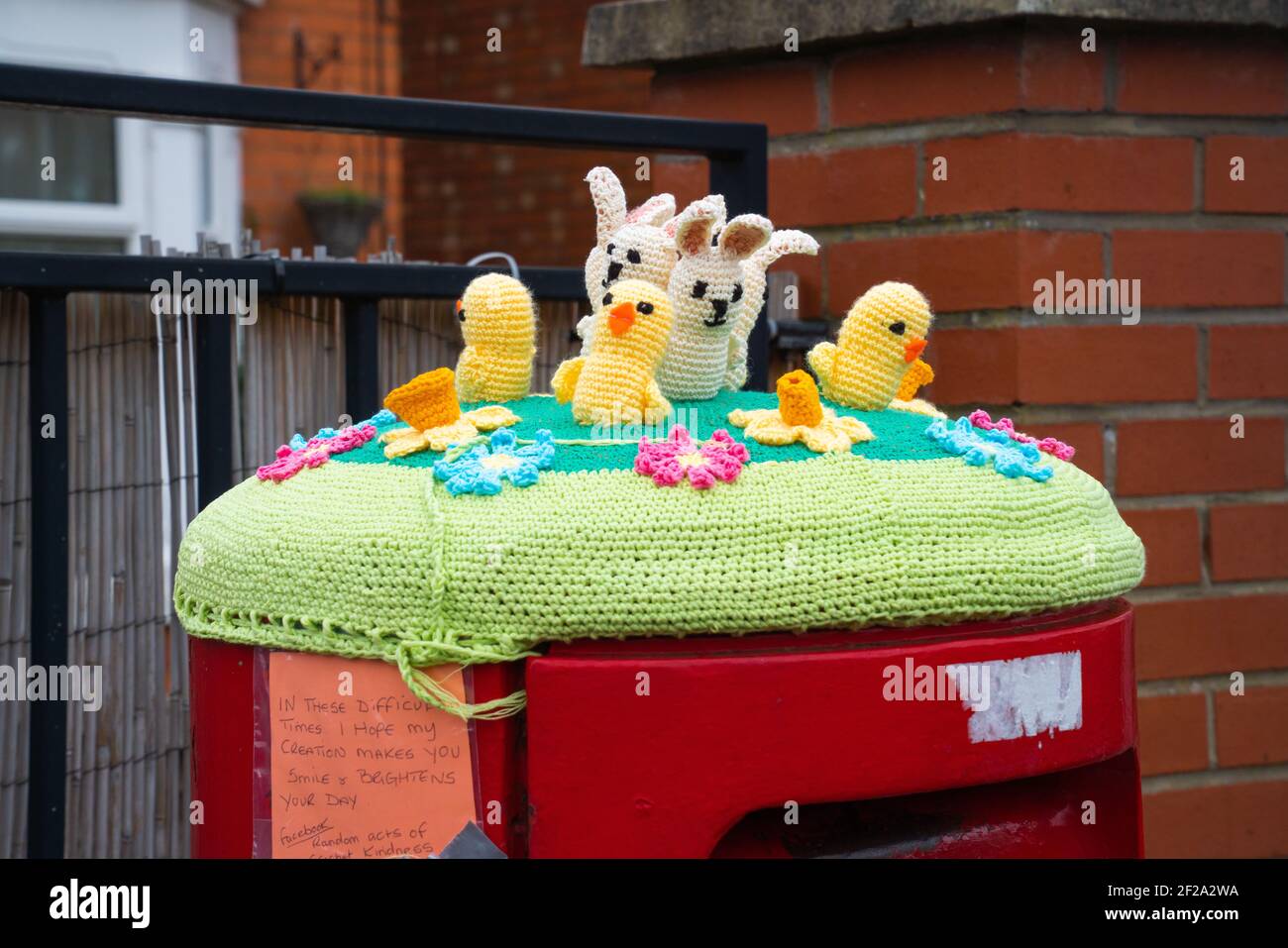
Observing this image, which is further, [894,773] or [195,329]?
[195,329]

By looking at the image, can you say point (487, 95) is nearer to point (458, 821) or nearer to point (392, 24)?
point (392, 24)

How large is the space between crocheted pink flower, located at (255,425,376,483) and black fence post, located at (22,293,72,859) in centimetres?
67

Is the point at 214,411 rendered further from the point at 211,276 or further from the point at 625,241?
the point at 625,241

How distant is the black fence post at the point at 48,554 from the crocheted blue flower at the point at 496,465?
0.95 metres

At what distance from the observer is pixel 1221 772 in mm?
2559

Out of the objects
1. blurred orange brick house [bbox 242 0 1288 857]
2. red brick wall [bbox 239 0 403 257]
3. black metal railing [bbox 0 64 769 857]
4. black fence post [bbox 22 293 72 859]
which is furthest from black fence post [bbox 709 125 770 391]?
red brick wall [bbox 239 0 403 257]

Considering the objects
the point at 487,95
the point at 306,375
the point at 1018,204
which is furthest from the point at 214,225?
the point at 1018,204

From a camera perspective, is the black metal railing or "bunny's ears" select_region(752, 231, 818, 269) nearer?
"bunny's ears" select_region(752, 231, 818, 269)

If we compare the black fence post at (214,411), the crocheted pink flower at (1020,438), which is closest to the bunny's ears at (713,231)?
the crocheted pink flower at (1020,438)

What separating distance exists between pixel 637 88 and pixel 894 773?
603 centimetres

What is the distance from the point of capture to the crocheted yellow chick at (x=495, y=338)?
1.63 m

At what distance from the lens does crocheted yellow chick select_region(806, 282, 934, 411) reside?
1.62 m
